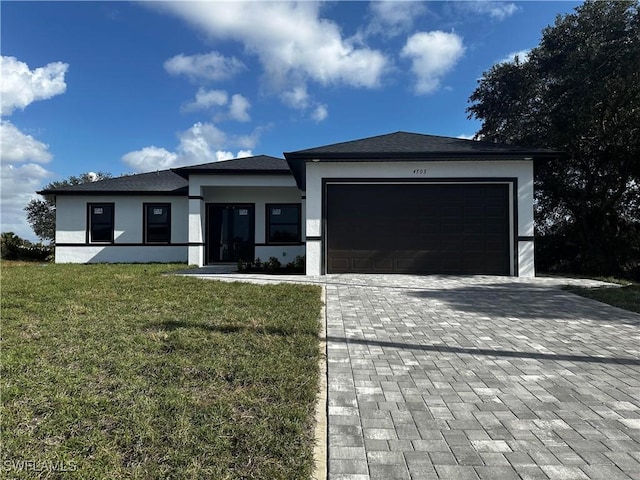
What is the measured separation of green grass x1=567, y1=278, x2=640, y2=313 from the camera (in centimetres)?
671

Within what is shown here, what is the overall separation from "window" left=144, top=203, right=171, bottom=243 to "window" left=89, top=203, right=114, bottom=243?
1492 millimetres

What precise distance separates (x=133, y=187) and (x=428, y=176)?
39.3 ft

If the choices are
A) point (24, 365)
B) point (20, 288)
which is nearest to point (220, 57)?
point (20, 288)

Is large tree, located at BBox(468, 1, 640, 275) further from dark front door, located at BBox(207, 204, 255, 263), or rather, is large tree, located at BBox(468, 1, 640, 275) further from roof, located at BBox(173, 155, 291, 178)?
dark front door, located at BBox(207, 204, 255, 263)

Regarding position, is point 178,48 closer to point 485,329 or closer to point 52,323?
point 52,323

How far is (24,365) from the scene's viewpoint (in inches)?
134

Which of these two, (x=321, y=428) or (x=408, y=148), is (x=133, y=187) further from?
(x=321, y=428)

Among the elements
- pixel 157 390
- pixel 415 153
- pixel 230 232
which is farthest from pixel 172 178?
pixel 157 390

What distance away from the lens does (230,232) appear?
15148 millimetres

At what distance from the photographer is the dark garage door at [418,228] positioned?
1088 cm

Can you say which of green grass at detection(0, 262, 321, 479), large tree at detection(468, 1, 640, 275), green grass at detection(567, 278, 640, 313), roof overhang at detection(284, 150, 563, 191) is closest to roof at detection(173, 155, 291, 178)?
roof overhang at detection(284, 150, 563, 191)

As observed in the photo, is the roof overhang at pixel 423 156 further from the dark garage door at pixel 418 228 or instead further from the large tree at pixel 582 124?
the large tree at pixel 582 124

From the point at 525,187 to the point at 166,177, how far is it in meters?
14.6

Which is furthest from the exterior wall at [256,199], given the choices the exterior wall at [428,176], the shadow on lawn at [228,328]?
the shadow on lawn at [228,328]
